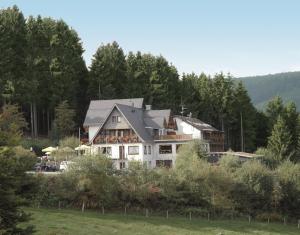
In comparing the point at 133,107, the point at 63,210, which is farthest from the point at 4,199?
the point at 133,107

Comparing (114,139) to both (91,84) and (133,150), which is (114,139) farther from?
(91,84)

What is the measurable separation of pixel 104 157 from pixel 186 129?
28.7 metres

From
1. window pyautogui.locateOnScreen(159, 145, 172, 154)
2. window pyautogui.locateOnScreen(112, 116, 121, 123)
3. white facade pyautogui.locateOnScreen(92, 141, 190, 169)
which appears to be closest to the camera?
white facade pyautogui.locateOnScreen(92, 141, 190, 169)

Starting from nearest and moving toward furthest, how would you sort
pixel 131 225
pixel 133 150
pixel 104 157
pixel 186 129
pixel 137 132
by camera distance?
1. pixel 131 225
2. pixel 104 157
3. pixel 137 132
4. pixel 133 150
5. pixel 186 129

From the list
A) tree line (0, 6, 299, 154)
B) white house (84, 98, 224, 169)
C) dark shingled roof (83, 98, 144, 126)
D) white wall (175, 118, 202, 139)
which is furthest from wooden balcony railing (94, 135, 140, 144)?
white wall (175, 118, 202, 139)

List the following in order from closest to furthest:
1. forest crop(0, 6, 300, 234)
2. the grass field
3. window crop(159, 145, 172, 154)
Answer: the grass field, forest crop(0, 6, 300, 234), window crop(159, 145, 172, 154)

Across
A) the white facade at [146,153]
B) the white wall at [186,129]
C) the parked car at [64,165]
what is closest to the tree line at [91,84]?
the white facade at [146,153]

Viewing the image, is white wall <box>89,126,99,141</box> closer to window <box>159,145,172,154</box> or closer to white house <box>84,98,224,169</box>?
white house <box>84,98,224,169</box>

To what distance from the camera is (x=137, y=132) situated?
2606 inches

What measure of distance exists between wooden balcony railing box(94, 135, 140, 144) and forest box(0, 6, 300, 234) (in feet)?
12.7

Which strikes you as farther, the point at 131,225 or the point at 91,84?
the point at 91,84

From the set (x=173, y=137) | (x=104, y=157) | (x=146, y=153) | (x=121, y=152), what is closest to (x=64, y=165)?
(x=104, y=157)

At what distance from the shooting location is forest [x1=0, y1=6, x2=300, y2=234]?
46.1 meters

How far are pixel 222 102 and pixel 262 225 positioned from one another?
45.0 meters
